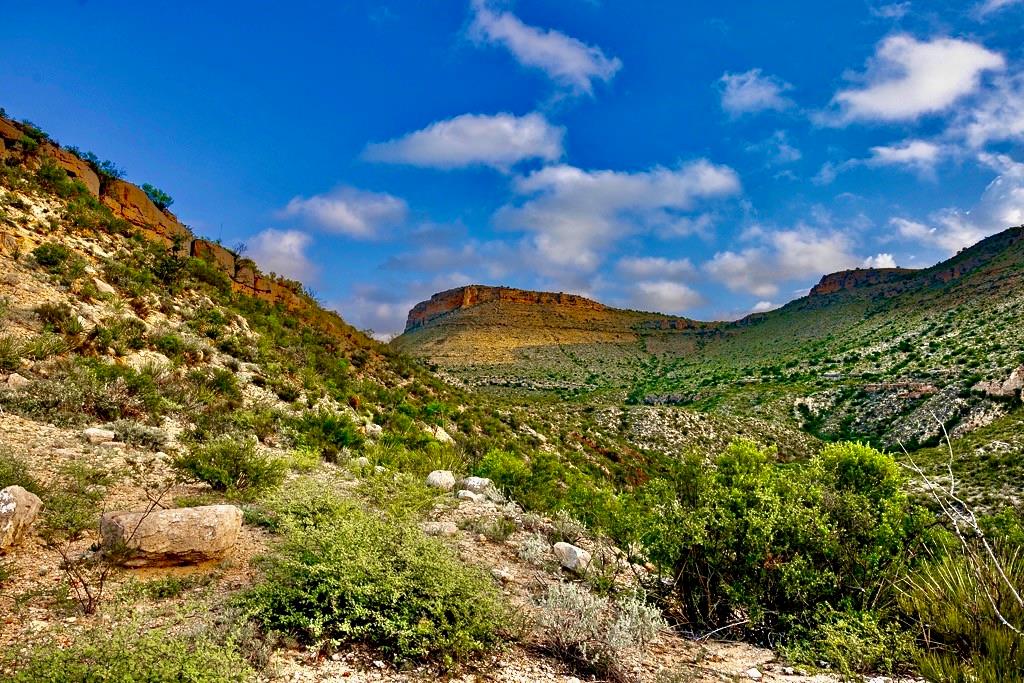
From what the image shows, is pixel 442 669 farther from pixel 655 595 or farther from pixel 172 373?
pixel 172 373

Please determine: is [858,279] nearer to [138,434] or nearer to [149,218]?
[149,218]

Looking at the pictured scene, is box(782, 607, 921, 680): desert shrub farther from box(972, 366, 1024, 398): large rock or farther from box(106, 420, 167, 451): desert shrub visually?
box(972, 366, 1024, 398): large rock

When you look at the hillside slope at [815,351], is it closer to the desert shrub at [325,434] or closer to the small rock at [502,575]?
the small rock at [502,575]

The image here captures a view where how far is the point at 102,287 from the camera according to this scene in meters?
12.9

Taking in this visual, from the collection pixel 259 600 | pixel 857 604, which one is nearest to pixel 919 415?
pixel 857 604

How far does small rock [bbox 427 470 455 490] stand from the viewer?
926 cm

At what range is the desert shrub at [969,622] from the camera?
Answer: 3.41 m

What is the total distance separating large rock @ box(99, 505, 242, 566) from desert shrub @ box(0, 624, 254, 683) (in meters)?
1.23

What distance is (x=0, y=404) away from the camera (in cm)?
754

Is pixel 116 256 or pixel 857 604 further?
pixel 116 256

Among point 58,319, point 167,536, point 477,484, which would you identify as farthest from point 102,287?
point 167,536

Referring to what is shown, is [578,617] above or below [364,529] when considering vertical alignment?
below

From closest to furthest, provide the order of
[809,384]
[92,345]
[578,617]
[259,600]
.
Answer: [259,600] → [578,617] → [92,345] → [809,384]

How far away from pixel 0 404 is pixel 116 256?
9.20 m
